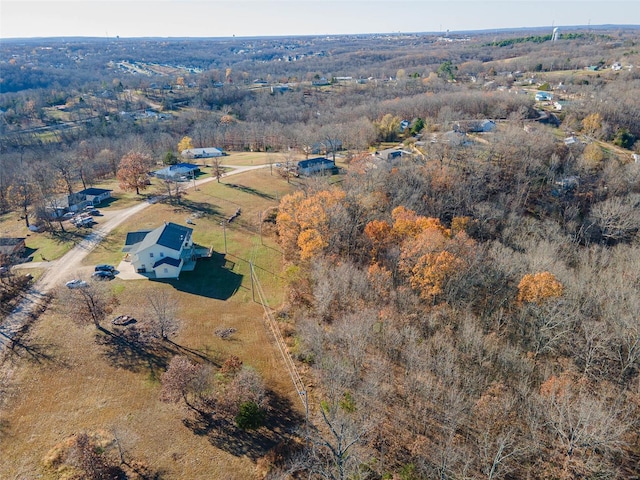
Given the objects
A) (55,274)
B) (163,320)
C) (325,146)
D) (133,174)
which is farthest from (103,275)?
(325,146)

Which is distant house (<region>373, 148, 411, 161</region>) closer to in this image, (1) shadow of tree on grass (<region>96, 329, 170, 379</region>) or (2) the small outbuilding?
(1) shadow of tree on grass (<region>96, 329, 170, 379</region>)

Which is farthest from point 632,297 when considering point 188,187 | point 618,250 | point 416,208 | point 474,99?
point 474,99

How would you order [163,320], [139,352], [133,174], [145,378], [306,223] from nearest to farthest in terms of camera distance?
[145,378]
[139,352]
[163,320]
[306,223]
[133,174]

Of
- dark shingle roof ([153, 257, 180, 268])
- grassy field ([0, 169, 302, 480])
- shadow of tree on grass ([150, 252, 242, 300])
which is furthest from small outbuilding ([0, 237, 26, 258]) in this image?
shadow of tree on grass ([150, 252, 242, 300])

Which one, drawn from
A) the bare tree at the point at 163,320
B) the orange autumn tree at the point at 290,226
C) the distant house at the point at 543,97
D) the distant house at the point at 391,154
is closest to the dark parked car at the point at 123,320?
the bare tree at the point at 163,320

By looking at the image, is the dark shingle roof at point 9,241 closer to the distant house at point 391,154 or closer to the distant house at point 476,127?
the distant house at point 391,154

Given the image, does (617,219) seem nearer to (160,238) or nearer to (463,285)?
(463,285)

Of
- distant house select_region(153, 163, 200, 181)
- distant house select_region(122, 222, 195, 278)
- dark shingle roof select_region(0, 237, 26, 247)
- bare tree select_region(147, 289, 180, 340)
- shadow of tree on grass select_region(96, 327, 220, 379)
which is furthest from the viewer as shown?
distant house select_region(153, 163, 200, 181)
